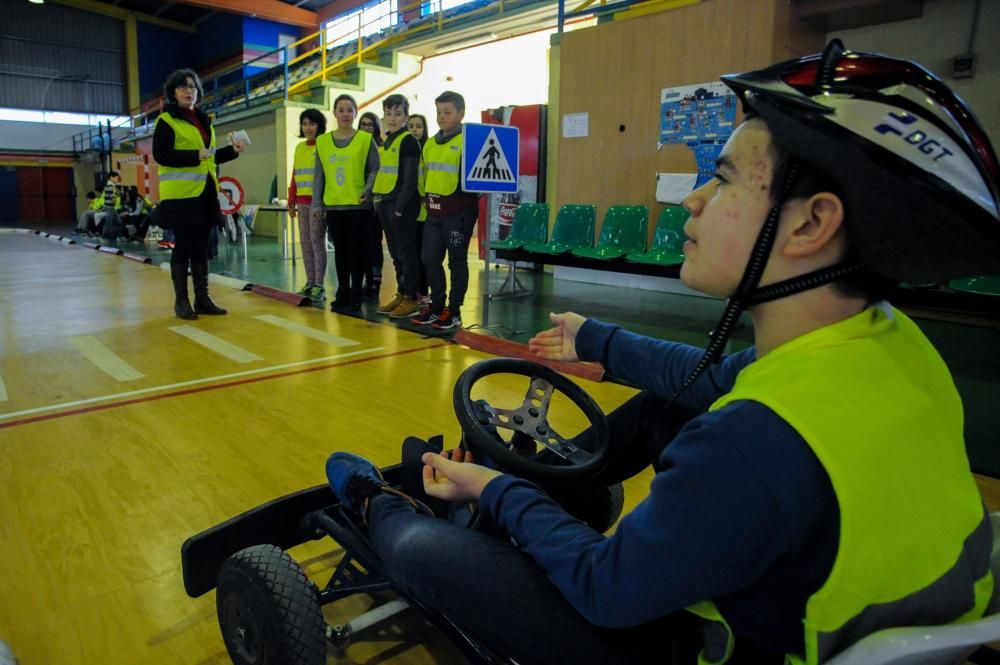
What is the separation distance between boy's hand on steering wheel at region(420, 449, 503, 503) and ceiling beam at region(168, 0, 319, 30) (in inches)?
807

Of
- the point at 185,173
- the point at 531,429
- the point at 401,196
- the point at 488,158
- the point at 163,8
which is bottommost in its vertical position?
the point at 531,429

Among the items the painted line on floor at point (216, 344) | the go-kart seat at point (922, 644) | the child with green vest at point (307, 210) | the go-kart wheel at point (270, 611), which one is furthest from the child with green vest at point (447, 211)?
the go-kart seat at point (922, 644)

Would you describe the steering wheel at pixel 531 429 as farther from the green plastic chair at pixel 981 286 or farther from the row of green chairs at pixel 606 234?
the row of green chairs at pixel 606 234

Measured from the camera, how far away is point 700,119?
642 centimetres

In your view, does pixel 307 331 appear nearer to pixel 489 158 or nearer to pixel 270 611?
pixel 489 158

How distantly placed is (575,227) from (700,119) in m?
1.61

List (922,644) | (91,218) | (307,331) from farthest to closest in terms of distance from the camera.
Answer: (91,218) → (307,331) → (922,644)

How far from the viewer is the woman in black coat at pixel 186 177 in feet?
15.8

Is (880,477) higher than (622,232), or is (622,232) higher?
(622,232)

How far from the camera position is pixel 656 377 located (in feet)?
4.74

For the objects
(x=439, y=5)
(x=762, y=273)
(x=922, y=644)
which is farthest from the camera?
(x=439, y=5)

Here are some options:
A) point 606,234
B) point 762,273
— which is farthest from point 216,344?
point 762,273

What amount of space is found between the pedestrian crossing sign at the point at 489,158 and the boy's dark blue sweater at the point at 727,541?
378 centimetres

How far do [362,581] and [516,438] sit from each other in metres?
0.47
